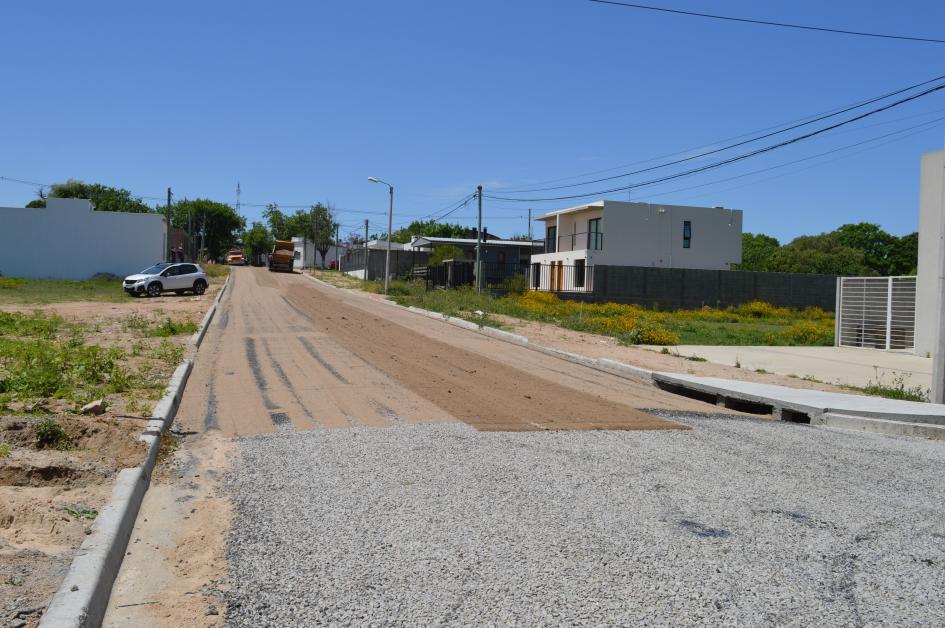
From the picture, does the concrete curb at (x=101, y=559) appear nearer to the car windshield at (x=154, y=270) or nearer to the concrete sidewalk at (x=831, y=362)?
the concrete sidewalk at (x=831, y=362)

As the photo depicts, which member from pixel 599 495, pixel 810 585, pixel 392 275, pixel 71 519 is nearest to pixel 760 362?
pixel 599 495

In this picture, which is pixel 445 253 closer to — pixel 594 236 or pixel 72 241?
pixel 594 236

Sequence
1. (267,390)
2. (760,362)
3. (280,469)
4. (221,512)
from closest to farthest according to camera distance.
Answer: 1. (221,512)
2. (280,469)
3. (267,390)
4. (760,362)

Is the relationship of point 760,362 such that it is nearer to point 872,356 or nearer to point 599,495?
point 872,356

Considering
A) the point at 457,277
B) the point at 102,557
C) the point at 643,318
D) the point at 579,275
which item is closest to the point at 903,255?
the point at 579,275

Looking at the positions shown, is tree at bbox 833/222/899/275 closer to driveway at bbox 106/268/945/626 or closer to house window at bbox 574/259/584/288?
house window at bbox 574/259/584/288

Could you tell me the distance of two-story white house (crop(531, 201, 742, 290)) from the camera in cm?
5147

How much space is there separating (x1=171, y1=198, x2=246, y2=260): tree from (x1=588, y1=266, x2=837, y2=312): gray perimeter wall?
83460 mm

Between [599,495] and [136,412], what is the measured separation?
5.92 m

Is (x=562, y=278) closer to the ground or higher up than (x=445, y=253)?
closer to the ground

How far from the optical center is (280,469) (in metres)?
7.44

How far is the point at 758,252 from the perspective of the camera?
10606 centimetres

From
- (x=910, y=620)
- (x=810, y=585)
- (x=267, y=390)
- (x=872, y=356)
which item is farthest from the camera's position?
(x=872, y=356)

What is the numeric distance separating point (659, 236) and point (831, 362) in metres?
34.2
